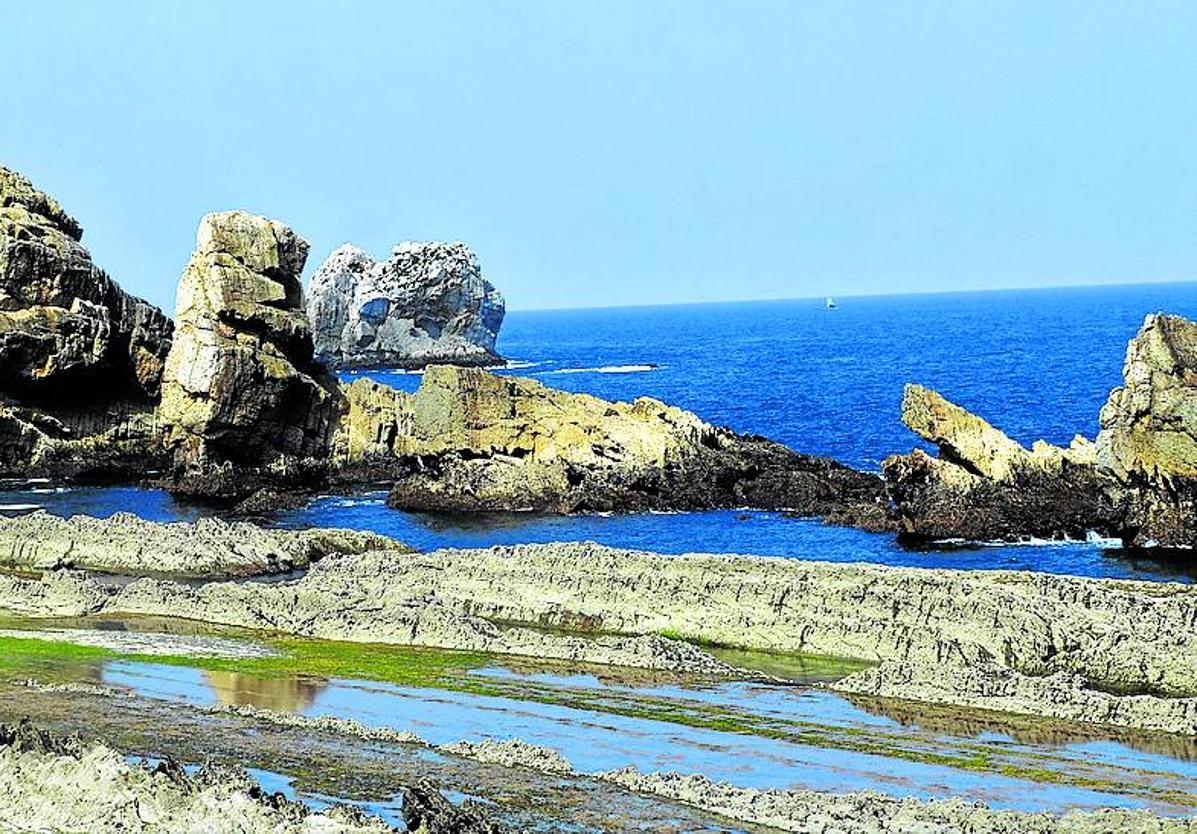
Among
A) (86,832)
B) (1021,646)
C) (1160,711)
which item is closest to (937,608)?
(1021,646)

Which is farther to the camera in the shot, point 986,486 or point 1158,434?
point 986,486

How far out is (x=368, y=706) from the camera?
25906mm

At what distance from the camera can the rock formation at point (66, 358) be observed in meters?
68.6

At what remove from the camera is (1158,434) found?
47.8m

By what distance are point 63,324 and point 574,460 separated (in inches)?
1015

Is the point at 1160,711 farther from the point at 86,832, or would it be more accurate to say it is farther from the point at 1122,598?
the point at 86,832

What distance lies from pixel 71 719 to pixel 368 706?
483 centimetres

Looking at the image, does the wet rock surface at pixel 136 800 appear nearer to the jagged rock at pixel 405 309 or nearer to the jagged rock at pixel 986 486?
the jagged rock at pixel 986 486

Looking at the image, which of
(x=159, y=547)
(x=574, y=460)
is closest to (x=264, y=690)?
(x=159, y=547)

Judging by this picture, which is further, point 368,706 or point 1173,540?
point 1173,540

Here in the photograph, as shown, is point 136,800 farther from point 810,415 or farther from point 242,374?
point 810,415

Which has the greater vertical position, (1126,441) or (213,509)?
(1126,441)

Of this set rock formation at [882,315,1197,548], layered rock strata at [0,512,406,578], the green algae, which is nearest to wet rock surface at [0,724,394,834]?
the green algae

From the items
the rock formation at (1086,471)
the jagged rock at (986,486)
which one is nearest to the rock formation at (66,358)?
the jagged rock at (986,486)
